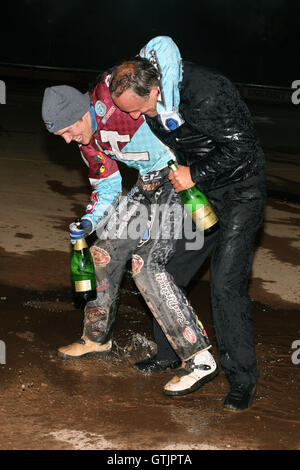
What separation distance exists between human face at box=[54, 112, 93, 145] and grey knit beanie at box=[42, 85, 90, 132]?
44 millimetres

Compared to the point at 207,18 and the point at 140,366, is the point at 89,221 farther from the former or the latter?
the point at 207,18

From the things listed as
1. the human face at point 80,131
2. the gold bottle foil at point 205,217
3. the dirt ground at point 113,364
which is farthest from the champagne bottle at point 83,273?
the gold bottle foil at point 205,217

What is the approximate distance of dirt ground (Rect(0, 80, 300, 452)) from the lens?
364 centimetres

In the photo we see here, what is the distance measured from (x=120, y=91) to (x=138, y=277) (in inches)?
43.5

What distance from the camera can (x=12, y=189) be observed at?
364 inches

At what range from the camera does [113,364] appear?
457cm

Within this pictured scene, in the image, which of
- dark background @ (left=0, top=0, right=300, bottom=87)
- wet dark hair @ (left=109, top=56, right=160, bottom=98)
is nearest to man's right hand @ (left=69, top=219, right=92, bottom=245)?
wet dark hair @ (left=109, top=56, right=160, bottom=98)

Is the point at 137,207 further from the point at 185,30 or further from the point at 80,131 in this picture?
the point at 185,30

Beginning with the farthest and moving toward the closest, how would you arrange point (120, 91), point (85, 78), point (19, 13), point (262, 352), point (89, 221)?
1. point (19, 13)
2. point (85, 78)
3. point (262, 352)
4. point (89, 221)
5. point (120, 91)

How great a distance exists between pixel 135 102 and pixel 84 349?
1694 millimetres

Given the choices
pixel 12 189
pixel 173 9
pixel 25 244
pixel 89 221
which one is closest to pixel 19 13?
pixel 173 9

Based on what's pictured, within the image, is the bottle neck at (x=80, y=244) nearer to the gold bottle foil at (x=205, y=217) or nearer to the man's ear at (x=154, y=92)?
the gold bottle foil at (x=205, y=217)

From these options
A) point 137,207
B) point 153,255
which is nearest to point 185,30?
point 137,207

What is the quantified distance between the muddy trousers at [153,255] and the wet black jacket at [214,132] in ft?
1.32
